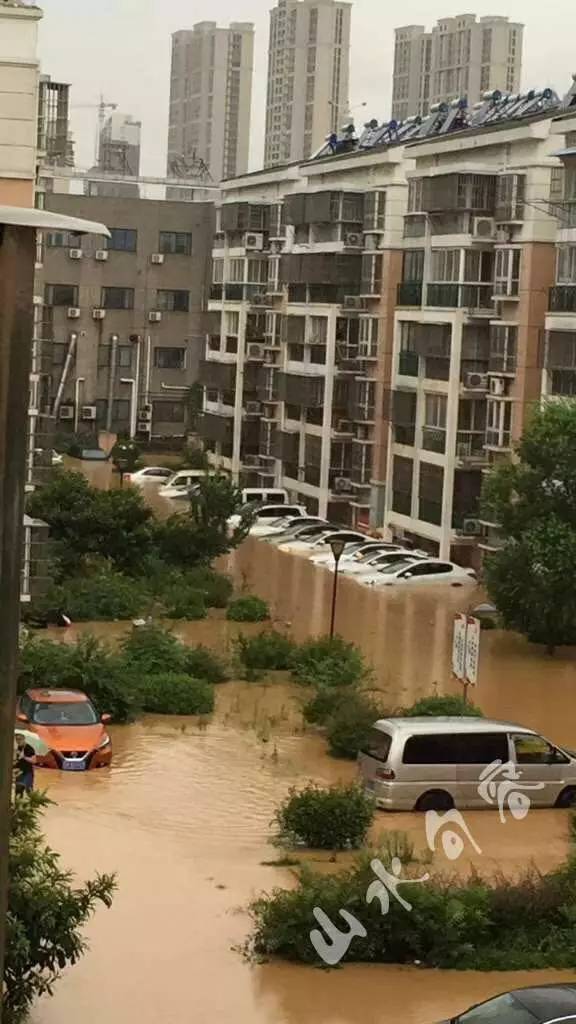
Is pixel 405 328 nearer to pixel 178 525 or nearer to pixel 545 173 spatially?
pixel 545 173

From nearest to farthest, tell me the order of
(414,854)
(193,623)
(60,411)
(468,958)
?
1. (468,958)
2. (414,854)
3. (193,623)
4. (60,411)

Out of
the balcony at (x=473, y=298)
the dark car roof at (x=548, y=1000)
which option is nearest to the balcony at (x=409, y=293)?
the balcony at (x=473, y=298)

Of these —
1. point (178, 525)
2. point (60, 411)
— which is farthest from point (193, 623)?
point (60, 411)

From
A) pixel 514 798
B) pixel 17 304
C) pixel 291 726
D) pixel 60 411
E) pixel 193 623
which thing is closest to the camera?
pixel 17 304

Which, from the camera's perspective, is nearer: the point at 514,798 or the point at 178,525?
the point at 514,798

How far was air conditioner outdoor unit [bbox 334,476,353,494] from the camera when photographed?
1404 inches

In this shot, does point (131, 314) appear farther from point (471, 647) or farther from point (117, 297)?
point (471, 647)

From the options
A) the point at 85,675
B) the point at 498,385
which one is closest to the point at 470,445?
the point at 498,385

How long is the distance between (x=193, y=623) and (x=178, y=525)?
3258 millimetres

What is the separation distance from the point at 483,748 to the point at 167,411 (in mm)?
35124

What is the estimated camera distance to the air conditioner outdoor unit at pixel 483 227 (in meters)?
30.3

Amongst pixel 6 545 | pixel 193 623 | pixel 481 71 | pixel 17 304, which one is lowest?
pixel 193 623

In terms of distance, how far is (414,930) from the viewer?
33.7 feet

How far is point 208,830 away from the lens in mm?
13773
